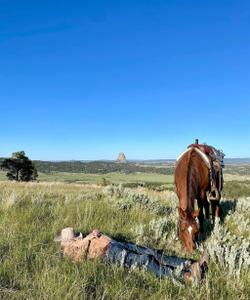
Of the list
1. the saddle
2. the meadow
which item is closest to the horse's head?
the meadow

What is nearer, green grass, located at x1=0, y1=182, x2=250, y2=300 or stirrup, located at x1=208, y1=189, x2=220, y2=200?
green grass, located at x1=0, y1=182, x2=250, y2=300

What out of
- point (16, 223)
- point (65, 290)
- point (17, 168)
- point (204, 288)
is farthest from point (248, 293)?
point (17, 168)

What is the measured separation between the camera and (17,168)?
71500 mm

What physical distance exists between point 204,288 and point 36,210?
4.74 metres

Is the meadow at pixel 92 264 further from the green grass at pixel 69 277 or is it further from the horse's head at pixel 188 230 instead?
the horse's head at pixel 188 230

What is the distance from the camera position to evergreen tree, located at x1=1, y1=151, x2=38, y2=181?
70.1 metres

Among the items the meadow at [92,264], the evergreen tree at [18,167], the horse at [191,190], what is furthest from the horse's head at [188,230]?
the evergreen tree at [18,167]

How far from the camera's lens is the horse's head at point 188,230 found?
7069mm

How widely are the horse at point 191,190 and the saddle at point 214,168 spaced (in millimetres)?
107

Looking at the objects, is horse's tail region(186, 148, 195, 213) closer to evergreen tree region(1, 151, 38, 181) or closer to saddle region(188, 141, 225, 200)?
saddle region(188, 141, 225, 200)

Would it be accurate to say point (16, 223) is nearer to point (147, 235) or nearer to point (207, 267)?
point (147, 235)

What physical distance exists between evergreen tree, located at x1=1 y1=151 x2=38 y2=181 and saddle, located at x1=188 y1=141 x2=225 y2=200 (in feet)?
201

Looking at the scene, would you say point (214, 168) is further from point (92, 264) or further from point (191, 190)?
point (92, 264)

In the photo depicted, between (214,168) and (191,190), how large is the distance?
2.44 meters
